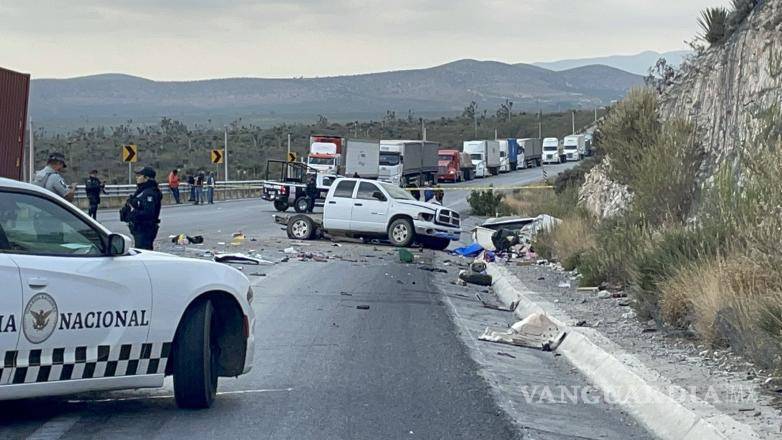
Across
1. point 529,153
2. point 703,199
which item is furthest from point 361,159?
point 529,153

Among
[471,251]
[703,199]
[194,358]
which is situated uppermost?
[703,199]

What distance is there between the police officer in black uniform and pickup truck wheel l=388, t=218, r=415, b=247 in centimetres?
1403

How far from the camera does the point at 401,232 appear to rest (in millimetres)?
30844

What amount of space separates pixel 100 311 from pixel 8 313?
0.76 m

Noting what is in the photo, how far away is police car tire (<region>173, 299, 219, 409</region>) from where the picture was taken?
881cm

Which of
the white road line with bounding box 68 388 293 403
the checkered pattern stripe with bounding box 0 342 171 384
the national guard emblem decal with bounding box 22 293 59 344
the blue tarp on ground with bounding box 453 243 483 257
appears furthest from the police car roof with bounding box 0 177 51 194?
the blue tarp on ground with bounding box 453 243 483 257

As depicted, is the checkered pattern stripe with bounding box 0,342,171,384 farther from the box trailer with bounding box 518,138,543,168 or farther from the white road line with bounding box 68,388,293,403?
the box trailer with bounding box 518,138,543,168

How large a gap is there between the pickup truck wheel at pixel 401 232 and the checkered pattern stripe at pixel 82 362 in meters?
22.1

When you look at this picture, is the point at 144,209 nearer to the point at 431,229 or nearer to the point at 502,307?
the point at 502,307

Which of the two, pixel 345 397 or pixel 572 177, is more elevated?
pixel 572 177

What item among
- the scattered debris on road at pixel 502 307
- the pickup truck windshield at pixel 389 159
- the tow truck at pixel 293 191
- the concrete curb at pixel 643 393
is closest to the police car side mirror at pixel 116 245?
the concrete curb at pixel 643 393

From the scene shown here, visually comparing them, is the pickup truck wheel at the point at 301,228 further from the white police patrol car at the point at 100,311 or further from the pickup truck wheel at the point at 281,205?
the white police patrol car at the point at 100,311

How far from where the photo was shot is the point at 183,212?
149ft

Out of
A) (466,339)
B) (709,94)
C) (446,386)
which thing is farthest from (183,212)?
(446,386)
